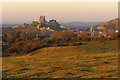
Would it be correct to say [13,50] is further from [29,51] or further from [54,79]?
[54,79]

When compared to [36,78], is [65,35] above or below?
above

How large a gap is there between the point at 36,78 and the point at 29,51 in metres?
25.0

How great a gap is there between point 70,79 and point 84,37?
4430cm

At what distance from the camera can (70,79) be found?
9750 mm

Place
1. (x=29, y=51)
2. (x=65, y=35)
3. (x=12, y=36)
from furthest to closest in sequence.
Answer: (x=12, y=36), (x=65, y=35), (x=29, y=51)

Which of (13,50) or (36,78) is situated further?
(13,50)

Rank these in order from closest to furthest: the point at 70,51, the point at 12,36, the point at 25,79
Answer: the point at 25,79
the point at 70,51
the point at 12,36

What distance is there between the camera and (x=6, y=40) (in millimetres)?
52375

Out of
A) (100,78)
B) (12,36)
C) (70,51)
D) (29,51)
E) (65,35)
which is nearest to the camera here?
(100,78)

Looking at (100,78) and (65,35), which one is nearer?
(100,78)

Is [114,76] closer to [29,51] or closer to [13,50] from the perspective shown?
[29,51]

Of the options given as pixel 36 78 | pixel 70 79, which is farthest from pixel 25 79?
pixel 70 79

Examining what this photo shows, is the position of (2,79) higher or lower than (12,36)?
lower

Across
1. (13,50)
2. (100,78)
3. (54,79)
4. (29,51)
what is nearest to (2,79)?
(54,79)
